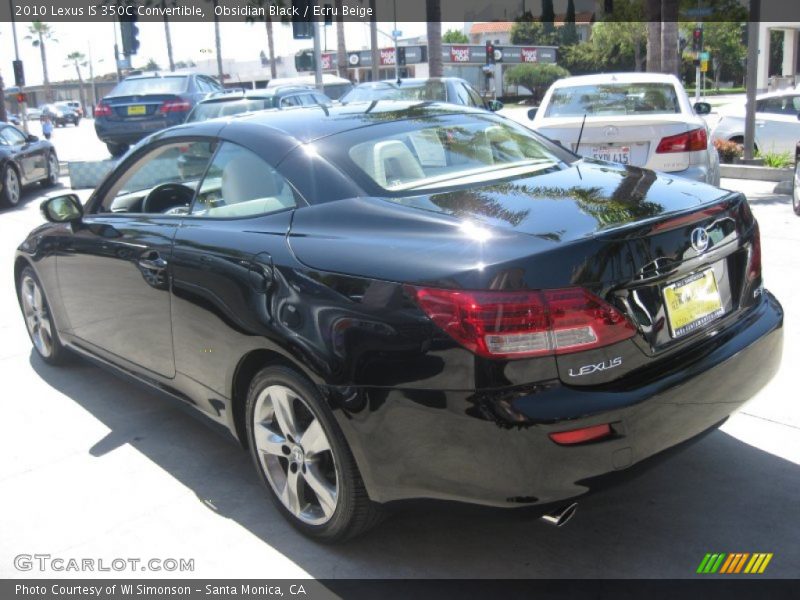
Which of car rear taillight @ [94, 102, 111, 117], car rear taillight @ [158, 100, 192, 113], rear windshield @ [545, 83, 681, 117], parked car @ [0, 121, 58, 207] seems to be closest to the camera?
rear windshield @ [545, 83, 681, 117]

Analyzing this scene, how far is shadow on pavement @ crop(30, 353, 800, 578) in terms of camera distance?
123 inches

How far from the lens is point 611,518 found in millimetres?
3424

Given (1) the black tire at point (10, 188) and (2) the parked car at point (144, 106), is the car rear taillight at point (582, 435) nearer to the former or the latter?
(1) the black tire at point (10, 188)

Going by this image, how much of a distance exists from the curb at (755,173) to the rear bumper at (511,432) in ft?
32.6

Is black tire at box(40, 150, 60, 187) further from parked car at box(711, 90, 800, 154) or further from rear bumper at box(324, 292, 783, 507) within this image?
rear bumper at box(324, 292, 783, 507)

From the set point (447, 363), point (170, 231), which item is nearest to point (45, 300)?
point (170, 231)

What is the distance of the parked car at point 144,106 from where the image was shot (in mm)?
17328

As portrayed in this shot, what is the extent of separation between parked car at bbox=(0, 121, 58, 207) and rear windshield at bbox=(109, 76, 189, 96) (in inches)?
99.7

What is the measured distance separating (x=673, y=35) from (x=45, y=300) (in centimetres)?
1525

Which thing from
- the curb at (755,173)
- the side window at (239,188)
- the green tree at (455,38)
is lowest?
the curb at (755,173)

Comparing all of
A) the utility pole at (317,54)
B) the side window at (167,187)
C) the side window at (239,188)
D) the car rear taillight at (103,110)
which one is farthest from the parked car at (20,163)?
the side window at (239,188)

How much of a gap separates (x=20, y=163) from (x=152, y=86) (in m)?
4.49

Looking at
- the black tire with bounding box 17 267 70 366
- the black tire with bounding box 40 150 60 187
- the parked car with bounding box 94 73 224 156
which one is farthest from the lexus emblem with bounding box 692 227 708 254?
the parked car with bounding box 94 73 224 156

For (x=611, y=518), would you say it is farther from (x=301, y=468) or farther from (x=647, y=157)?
(x=647, y=157)
